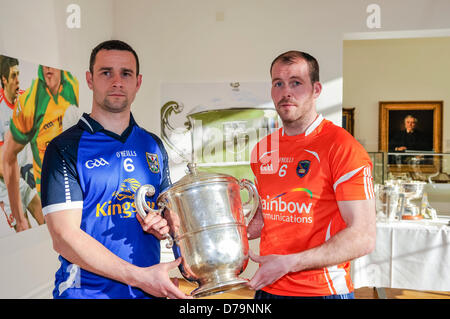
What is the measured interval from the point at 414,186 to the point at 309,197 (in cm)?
169

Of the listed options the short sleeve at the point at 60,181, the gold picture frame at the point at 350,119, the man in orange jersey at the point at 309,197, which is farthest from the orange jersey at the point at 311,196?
the gold picture frame at the point at 350,119

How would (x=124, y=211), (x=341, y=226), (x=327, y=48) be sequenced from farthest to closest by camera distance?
(x=327, y=48) → (x=341, y=226) → (x=124, y=211)

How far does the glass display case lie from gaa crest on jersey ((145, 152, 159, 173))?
1875 mm

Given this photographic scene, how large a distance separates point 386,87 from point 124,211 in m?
5.16

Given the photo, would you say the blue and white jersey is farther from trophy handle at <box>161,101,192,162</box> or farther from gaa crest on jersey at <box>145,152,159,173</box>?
trophy handle at <box>161,101,192,162</box>

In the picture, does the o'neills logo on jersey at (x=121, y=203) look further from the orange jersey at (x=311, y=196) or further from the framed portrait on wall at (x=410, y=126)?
the framed portrait on wall at (x=410, y=126)

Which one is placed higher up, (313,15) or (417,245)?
(313,15)

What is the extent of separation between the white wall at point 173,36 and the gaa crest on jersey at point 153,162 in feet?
1.83

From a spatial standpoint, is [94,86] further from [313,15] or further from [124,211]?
[313,15]

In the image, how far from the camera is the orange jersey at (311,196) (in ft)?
3.77

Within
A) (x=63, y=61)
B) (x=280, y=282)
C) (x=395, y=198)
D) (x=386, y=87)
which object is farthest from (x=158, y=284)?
(x=386, y=87)

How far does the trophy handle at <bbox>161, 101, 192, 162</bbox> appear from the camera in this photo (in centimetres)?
181

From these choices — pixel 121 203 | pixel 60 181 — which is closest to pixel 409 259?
pixel 121 203
